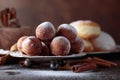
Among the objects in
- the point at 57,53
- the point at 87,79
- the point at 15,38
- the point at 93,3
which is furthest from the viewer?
the point at 93,3

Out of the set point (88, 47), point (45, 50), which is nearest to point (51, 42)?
point (45, 50)

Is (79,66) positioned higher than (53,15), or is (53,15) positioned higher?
(53,15)

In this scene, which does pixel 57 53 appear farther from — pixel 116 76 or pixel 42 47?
pixel 116 76

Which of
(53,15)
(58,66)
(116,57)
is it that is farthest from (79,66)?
(53,15)

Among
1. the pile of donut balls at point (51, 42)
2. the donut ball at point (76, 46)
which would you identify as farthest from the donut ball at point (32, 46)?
the donut ball at point (76, 46)

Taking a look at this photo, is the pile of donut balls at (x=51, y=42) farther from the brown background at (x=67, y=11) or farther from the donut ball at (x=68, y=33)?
the brown background at (x=67, y=11)

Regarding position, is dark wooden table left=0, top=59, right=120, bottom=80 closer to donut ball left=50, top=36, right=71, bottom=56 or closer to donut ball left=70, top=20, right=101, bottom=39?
donut ball left=50, top=36, right=71, bottom=56

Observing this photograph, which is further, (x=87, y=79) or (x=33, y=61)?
(x=33, y=61)
